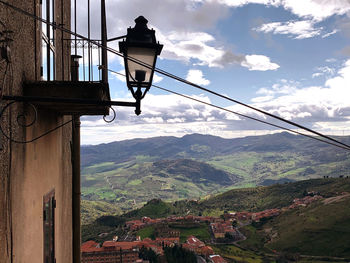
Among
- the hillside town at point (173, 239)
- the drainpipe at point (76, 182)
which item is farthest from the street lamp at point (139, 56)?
the hillside town at point (173, 239)

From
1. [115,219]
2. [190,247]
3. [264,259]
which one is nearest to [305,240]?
[264,259]

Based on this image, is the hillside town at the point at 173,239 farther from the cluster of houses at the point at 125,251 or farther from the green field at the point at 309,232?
the green field at the point at 309,232

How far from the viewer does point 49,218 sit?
4.92 meters

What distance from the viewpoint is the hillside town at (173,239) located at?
94750 millimetres

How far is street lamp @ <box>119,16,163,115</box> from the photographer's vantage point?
3.29 m

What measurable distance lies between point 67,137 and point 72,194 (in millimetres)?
1540

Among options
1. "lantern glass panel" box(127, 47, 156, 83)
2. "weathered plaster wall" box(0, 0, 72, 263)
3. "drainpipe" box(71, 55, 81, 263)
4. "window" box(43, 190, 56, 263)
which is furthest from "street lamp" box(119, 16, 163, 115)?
"drainpipe" box(71, 55, 81, 263)

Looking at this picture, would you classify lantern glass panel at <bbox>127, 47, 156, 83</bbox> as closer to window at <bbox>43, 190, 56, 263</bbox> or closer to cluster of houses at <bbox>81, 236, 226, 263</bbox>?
window at <bbox>43, 190, 56, 263</bbox>

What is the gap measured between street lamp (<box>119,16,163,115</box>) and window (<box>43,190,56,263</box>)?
2351mm

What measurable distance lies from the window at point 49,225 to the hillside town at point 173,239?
9228 centimetres

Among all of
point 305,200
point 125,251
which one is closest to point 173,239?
point 125,251

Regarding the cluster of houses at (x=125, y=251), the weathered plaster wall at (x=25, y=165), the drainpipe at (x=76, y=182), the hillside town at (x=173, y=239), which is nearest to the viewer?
the weathered plaster wall at (x=25, y=165)

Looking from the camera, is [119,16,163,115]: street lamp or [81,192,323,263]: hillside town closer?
[119,16,163,115]: street lamp

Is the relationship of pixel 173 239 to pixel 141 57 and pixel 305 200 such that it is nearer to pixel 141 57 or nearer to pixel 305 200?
pixel 305 200
